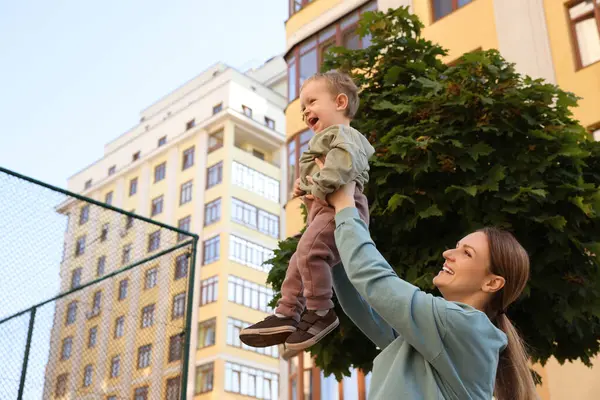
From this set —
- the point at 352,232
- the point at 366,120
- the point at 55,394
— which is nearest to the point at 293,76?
the point at 55,394

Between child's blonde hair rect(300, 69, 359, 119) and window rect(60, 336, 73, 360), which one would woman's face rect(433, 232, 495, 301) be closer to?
child's blonde hair rect(300, 69, 359, 119)

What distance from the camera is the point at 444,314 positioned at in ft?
8.23

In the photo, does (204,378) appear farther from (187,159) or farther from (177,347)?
(177,347)

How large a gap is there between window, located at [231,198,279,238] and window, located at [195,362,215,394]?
866cm

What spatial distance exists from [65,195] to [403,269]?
4742 millimetres

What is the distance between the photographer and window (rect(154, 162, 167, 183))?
5188cm

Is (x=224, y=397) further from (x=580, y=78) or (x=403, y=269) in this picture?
(x=403, y=269)

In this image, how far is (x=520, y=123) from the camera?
8891 millimetres

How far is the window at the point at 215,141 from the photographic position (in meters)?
49.0

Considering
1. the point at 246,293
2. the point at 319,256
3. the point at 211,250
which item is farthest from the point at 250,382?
the point at 319,256

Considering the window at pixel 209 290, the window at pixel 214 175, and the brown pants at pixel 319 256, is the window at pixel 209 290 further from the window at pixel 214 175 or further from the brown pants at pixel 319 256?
the brown pants at pixel 319 256

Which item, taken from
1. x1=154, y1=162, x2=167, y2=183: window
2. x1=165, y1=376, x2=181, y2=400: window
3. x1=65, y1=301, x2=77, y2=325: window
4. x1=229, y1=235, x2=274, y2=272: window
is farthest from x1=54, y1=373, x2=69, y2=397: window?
x1=154, y1=162, x2=167, y2=183: window

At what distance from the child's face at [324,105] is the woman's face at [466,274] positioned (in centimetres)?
64

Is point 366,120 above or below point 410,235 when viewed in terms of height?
above
